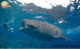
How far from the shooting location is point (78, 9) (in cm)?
1262

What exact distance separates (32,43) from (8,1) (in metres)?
8.67

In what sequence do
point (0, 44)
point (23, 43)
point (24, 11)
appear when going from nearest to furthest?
point (24, 11) < point (0, 44) < point (23, 43)

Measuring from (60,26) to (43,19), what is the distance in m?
2.55

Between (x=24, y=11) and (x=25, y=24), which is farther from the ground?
(x=24, y=11)

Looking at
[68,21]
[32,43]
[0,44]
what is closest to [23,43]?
[32,43]

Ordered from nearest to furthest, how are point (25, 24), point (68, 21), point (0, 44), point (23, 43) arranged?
point (25, 24) < point (68, 21) < point (0, 44) < point (23, 43)

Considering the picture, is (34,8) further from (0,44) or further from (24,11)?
(0,44)

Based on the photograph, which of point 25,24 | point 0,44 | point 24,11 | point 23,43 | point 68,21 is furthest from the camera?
point 23,43

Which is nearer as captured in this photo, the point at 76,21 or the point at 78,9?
the point at 78,9

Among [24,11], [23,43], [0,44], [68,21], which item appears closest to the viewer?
[24,11]

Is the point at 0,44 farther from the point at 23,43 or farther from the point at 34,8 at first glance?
the point at 34,8

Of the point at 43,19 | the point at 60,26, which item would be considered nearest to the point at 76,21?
the point at 60,26

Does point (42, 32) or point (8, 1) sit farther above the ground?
point (8, 1)

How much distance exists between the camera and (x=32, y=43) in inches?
763
